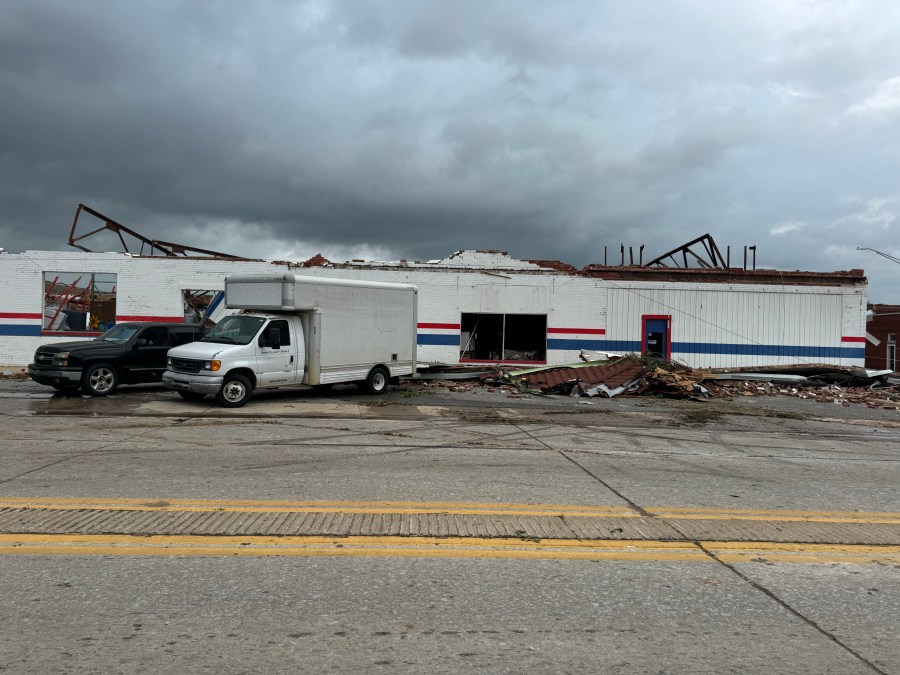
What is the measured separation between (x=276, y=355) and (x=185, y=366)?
1.87 meters

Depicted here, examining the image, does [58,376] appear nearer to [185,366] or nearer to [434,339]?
[185,366]

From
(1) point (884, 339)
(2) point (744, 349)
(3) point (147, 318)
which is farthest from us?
(1) point (884, 339)

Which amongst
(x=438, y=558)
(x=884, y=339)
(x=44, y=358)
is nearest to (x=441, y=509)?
(x=438, y=558)

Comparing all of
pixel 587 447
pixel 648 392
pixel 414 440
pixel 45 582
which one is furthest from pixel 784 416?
pixel 45 582

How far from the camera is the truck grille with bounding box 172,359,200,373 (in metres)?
13.4

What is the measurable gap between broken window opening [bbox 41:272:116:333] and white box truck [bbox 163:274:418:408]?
33.9 feet

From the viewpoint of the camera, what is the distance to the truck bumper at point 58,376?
14211mm

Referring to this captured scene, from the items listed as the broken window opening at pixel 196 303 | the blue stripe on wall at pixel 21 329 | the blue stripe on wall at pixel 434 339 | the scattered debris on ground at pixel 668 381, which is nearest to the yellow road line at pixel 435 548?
the scattered debris on ground at pixel 668 381

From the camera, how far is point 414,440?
9.91m

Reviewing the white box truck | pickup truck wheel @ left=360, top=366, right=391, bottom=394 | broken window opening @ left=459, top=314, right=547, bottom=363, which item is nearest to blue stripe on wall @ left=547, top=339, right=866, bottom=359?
broken window opening @ left=459, top=314, right=547, bottom=363

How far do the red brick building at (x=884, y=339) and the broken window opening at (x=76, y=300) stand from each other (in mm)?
36699

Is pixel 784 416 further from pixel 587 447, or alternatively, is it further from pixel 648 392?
pixel 587 447

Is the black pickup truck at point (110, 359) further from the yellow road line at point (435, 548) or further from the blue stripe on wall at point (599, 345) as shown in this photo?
the blue stripe on wall at point (599, 345)

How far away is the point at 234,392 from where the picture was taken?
13.6 m
